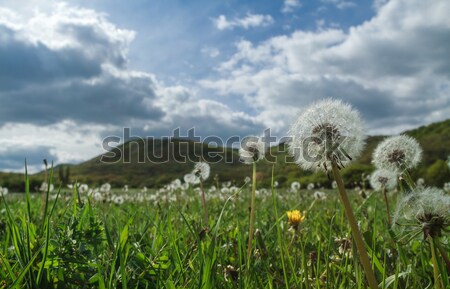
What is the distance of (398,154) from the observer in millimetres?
2631

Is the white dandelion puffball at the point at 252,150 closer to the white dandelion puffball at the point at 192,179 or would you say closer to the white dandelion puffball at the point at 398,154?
the white dandelion puffball at the point at 398,154

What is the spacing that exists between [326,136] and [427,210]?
509mm

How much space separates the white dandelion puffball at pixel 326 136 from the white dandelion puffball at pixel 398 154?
2.03 ft

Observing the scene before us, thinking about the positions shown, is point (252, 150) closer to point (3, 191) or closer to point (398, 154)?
point (398, 154)

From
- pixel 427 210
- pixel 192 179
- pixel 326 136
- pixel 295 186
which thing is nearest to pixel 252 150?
pixel 326 136

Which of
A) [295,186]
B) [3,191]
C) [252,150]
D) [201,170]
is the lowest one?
[295,186]

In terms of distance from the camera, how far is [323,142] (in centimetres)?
194

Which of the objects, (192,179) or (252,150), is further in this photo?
(192,179)

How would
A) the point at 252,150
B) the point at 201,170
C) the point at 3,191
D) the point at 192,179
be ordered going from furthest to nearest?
the point at 3,191 → the point at 192,179 → the point at 201,170 → the point at 252,150

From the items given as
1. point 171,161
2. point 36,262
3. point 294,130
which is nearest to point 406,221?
point 294,130

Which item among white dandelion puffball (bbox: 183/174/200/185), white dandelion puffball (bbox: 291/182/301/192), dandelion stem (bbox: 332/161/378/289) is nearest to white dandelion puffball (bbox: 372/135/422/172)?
dandelion stem (bbox: 332/161/378/289)

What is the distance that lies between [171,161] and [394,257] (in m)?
113

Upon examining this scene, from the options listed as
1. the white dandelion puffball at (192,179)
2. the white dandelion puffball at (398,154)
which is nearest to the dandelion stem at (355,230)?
the white dandelion puffball at (398,154)

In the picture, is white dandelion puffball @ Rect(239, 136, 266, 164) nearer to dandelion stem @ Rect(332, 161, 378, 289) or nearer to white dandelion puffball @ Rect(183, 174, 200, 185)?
dandelion stem @ Rect(332, 161, 378, 289)
